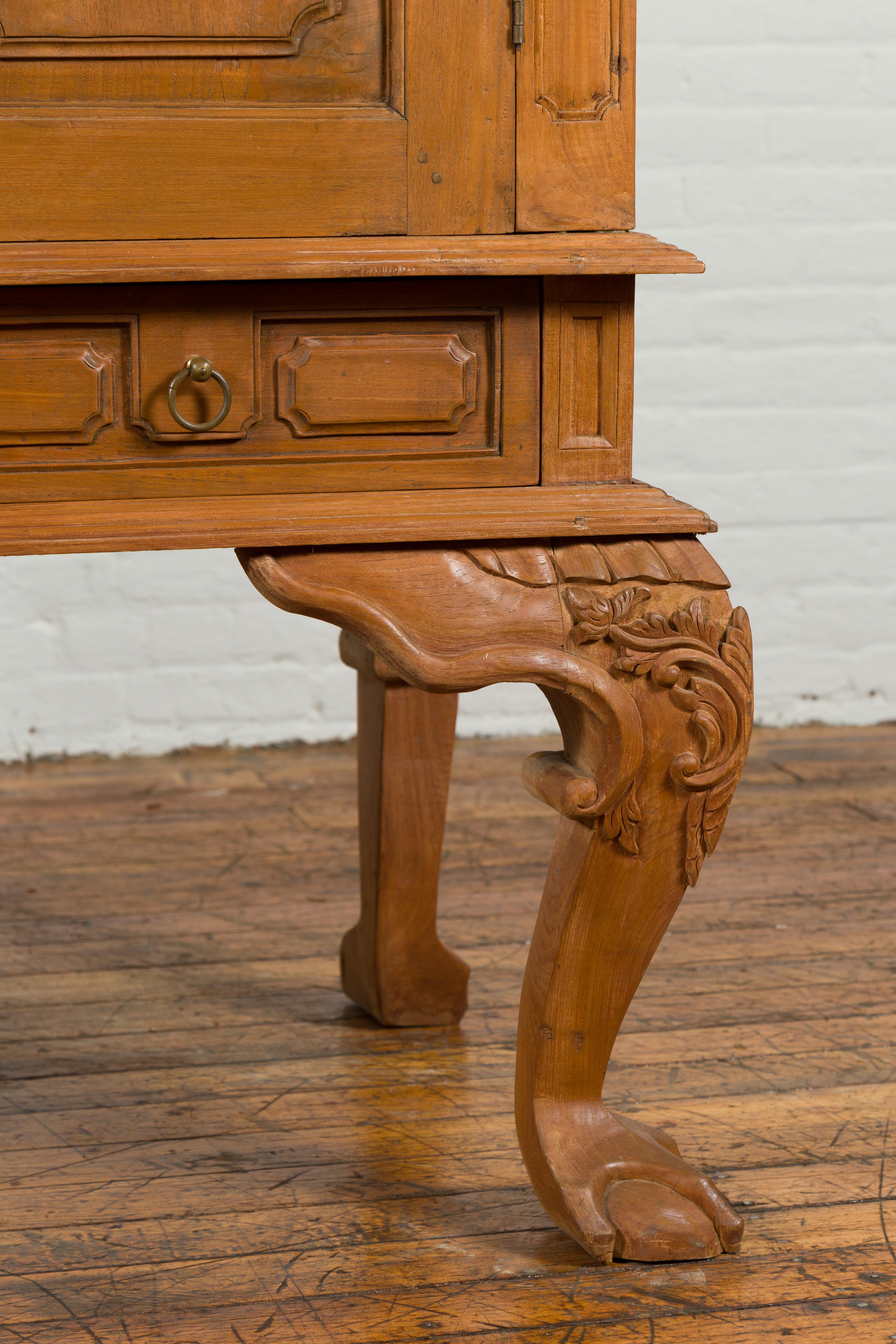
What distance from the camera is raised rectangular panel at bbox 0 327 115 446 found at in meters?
0.99

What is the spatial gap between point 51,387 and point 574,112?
1.27 feet

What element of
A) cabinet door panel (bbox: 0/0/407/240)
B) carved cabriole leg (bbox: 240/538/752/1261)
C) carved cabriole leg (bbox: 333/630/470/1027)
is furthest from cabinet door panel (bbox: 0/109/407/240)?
carved cabriole leg (bbox: 333/630/470/1027)

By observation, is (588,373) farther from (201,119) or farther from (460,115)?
(201,119)

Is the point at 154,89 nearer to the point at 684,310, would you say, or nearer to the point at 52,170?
the point at 52,170

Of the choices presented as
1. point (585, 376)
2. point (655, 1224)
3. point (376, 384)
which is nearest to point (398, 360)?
point (376, 384)

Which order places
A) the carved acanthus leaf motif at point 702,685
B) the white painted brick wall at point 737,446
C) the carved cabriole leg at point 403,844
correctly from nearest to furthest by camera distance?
the carved acanthus leaf motif at point 702,685
the carved cabriole leg at point 403,844
the white painted brick wall at point 737,446

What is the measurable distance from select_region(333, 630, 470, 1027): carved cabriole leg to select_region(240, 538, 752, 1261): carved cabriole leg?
0.46 m

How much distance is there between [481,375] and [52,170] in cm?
30

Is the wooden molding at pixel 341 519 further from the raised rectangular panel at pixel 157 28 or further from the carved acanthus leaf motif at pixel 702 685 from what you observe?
the raised rectangular panel at pixel 157 28

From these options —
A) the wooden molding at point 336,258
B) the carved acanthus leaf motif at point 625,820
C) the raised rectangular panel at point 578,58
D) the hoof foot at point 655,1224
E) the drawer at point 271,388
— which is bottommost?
the hoof foot at point 655,1224

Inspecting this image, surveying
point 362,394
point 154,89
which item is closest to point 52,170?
point 154,89

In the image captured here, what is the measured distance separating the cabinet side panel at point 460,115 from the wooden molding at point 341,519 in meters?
0.18

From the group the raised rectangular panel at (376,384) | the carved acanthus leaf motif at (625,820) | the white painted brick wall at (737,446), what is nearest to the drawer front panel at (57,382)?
the raised rectangular panel at (376,384)

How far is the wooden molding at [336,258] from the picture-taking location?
97cm
